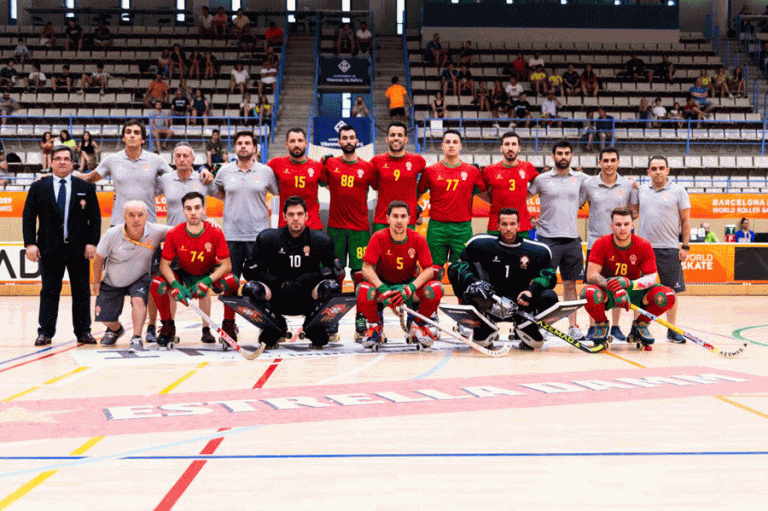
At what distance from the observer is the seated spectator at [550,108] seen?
2195cm

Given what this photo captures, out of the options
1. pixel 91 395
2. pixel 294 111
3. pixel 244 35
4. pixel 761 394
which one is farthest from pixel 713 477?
pixel 244 35

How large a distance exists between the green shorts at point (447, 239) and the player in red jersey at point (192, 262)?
2052mm

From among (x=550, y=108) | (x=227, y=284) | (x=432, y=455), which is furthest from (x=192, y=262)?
(x=550, y=108)

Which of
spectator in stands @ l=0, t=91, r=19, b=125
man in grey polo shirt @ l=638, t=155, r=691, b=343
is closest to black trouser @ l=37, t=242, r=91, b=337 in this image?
man in grey polo shirt @ l=638, t=155, r=691, b=343

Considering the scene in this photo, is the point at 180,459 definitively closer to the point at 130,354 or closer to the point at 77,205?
the point at 130,354

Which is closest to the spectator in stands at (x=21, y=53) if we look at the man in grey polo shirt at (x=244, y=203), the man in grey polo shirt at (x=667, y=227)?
the man in grey polo shirt at (x=244, y=203)

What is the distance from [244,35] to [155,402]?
2238cm

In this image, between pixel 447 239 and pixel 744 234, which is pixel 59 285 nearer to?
pixel 447 239

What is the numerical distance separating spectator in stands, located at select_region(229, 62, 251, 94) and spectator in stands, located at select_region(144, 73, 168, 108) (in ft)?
5.92

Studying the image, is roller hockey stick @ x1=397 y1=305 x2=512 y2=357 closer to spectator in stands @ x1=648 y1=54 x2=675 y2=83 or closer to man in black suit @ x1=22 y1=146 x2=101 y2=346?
man in black suit @ x1=22 y1=146 x2=101 y2=346

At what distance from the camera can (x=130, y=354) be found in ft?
24.5

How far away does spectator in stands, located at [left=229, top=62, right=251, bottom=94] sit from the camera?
23.1 metres

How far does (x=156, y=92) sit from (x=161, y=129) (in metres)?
2.88

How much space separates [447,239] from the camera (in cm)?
862
